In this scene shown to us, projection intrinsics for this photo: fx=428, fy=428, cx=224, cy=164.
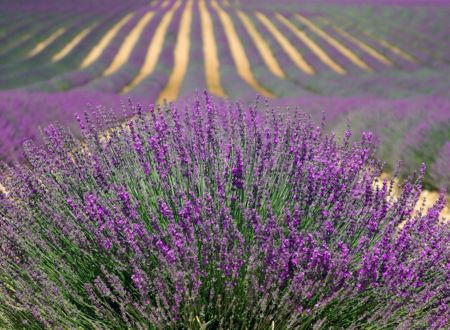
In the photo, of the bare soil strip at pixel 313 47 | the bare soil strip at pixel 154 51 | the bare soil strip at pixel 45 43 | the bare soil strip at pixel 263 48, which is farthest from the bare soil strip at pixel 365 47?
the bare soil strip at pixel 45 43

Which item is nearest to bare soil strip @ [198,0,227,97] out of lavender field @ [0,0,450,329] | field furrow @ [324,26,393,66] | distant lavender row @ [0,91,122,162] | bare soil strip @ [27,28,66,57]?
distant lavender row @ [0,91,122,162]

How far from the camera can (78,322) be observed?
183 centimetres

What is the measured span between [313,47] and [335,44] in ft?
4.40

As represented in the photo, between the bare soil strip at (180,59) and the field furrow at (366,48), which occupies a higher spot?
the bare soil strip at (180,59)

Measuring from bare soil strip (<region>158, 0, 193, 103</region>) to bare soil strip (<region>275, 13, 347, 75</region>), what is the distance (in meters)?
6.60

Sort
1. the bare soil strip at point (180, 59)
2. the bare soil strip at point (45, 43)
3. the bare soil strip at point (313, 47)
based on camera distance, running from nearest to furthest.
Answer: the bare soil strip at point (180, 59) → the bare soil strip at point (313, 47) → the bare soil strip at point (45, 43)

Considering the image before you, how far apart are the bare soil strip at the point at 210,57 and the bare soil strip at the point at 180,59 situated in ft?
3.14

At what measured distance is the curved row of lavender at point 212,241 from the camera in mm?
1772

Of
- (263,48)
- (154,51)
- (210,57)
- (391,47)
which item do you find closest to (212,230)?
(210,57)

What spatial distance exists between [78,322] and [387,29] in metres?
27.9

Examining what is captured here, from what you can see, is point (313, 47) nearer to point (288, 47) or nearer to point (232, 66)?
point (288, 47)

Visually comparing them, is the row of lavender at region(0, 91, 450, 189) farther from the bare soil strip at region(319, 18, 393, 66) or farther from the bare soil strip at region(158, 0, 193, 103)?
the bare soil strip at region(319, 18, 393, 66)

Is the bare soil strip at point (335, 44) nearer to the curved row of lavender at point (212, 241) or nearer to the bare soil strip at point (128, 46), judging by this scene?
the bare soil strip at point (128, 46)

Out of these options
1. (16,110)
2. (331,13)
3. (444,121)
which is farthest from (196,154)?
(331,13)
